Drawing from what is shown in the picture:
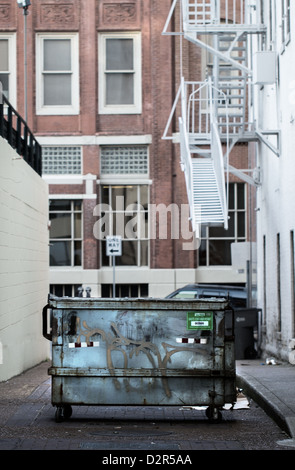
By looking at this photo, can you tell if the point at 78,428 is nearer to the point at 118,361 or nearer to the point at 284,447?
the point at 118,361

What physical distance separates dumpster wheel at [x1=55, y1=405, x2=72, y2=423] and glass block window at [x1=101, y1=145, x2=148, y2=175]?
21.7 meters

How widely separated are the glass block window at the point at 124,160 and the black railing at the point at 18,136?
933cm

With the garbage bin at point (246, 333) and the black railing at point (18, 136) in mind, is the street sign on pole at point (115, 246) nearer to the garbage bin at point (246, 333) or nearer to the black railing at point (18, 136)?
the black railing at point (18, 136)

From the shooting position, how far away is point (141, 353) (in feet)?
35.0

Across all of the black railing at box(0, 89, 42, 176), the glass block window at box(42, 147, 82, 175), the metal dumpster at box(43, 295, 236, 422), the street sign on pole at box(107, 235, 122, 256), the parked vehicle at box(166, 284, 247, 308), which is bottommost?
the metal dumpster at box(43, 295, 236, 422)

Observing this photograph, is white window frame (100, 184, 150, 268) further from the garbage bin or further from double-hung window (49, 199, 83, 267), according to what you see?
the garbage bin

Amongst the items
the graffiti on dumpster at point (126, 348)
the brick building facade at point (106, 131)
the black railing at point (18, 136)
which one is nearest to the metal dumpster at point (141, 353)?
the graffiti on dumpster at point (126, 348)

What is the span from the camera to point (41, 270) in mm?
21672

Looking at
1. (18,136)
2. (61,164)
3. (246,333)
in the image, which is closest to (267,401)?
(18,136)

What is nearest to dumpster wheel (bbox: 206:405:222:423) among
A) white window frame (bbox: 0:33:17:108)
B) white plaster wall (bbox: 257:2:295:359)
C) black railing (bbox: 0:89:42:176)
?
black railing (bbox: 0:89:42:176)

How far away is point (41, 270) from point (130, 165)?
36.9ft

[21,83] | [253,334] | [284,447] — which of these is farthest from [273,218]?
[21,83]

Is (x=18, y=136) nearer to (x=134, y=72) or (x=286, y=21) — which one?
(x=286, y=21)

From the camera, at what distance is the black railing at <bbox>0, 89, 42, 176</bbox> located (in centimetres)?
1668
